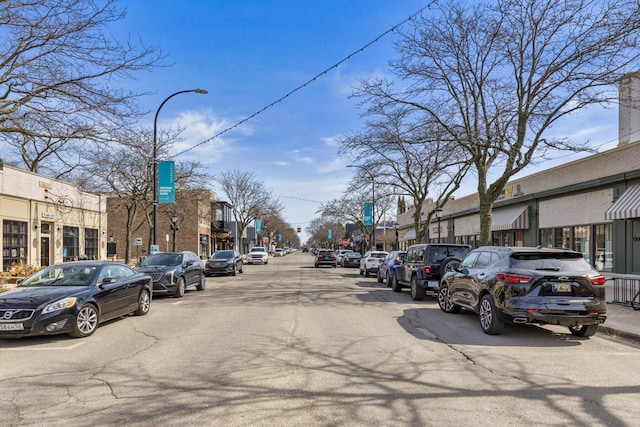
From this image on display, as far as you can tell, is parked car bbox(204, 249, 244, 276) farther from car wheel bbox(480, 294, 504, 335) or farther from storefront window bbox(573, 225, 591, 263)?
car wheel bbox(480, 294, 504, 335)

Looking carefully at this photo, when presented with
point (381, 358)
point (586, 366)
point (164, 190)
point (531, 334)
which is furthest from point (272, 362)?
point (164, 190)

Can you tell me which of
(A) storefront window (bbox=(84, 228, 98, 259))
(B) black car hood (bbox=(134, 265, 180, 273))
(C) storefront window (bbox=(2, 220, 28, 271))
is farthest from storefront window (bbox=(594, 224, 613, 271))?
(A) storefront window (bbox=(84, 228, 98, 259))

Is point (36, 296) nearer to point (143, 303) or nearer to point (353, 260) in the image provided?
point (143, 303)

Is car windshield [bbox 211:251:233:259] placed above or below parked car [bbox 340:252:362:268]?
above

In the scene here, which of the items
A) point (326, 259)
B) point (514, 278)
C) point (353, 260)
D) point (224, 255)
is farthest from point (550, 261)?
point (326, 259)

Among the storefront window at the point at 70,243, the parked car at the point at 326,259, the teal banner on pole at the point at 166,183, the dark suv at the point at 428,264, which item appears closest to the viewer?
the dark suv at the point at 428,264

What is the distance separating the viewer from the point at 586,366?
6758mm

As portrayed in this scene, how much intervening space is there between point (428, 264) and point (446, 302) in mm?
2743

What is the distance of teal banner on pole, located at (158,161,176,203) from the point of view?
22078 mm

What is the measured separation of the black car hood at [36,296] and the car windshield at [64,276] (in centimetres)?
27

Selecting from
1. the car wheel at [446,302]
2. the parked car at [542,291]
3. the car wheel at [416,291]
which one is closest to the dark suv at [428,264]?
the car wheel at [416,291]

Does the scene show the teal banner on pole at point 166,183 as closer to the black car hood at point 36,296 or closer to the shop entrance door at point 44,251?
the shop entrance door at point 44,251

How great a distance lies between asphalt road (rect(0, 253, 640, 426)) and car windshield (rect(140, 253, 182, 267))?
6.10 m

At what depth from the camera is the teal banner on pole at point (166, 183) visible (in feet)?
72.4
